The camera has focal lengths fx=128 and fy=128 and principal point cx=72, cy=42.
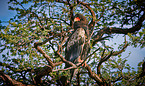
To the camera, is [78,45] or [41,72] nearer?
[41,72]

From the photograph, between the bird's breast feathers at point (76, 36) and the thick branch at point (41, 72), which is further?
the bird's breast feathers at point (76, 36)

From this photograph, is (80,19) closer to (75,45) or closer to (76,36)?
(76,36)

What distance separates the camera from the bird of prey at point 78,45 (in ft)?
21.0

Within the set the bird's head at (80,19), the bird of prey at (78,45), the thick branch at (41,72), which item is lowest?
the thick branch at (41,72)

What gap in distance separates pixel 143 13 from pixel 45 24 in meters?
5.33

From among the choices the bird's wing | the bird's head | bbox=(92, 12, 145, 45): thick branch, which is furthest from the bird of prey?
bbox=(92, 12, 145, 45): thick branch

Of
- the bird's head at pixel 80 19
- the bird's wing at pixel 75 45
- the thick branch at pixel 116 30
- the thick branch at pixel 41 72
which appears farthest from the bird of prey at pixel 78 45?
the thick branch at pixel 41 72

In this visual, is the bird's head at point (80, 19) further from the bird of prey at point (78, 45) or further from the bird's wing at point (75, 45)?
the bird's wing at point (75, 45)

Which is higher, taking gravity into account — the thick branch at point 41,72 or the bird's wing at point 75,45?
the bird's wing at point 75,45

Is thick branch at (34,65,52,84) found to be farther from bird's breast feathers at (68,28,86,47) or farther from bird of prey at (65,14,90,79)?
bird's breast feathers at (68,28,86,47)

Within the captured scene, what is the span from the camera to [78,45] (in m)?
6.68

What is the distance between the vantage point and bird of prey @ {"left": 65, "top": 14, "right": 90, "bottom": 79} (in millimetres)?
→ 6387

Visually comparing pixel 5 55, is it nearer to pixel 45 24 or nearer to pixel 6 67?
pixel 6 67

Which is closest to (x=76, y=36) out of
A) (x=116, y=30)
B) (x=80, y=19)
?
(x=80, y=19)
